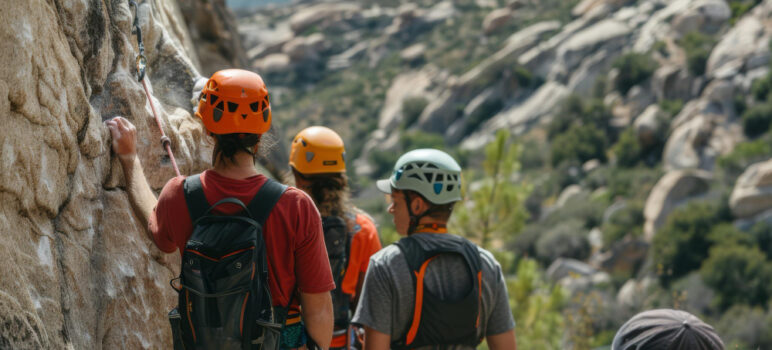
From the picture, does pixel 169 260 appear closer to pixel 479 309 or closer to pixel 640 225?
pixel 479 309

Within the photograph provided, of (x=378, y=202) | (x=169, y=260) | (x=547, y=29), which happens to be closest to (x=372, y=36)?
(x=547, y=29)

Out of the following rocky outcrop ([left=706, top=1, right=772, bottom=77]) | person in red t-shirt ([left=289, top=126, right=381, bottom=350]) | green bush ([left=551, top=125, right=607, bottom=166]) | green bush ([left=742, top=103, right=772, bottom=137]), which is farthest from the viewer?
green bush ([left=551, top=125, right=607, bottom=166])

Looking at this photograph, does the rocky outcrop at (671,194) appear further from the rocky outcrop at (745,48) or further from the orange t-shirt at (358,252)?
the orange t-shirt at (358,252)

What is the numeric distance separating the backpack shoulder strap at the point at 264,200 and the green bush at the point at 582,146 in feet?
130

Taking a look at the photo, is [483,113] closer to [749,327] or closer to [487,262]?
[749,327]

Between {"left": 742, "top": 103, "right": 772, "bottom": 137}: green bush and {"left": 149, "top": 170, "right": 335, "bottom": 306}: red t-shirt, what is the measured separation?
34340mm

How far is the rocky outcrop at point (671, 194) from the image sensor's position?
2730 cm

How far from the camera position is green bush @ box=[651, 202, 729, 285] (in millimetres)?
24812

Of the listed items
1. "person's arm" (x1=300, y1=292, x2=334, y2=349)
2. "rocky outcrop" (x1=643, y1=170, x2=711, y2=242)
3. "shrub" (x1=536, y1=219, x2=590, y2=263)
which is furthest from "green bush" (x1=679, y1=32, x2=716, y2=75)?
"person's arm" (x1=300, y1=292, x2=334, y2=349)

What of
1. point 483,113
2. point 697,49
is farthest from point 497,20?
point 697,49

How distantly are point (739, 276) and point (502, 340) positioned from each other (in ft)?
74.2

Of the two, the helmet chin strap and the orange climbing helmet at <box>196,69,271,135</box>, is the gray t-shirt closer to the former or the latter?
the helmet chin strap

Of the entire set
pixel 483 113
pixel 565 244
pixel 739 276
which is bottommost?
pixel 565 244

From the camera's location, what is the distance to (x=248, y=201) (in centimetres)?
235
